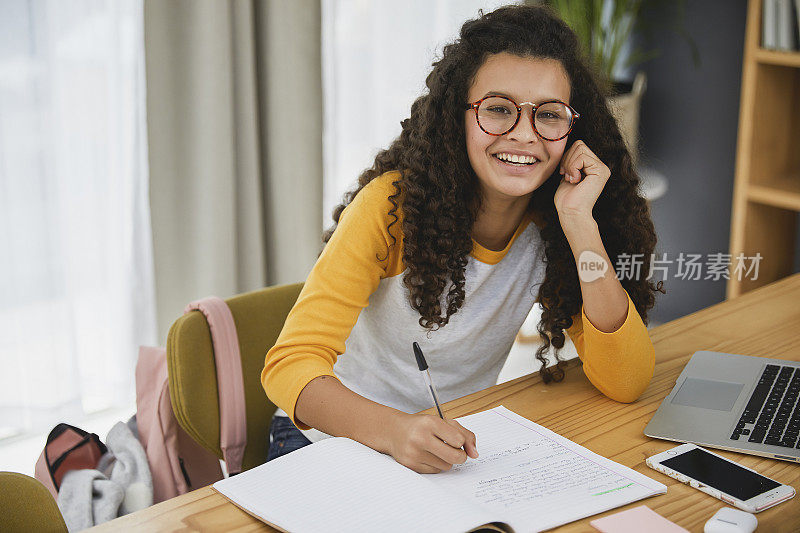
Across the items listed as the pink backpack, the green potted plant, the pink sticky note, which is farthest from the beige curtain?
the pink sticky note

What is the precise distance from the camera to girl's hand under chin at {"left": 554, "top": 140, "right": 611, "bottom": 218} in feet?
4.40

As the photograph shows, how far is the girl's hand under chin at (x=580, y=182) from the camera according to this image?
52.8 inches

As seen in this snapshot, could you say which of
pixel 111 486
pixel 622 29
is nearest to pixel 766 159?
pixel 622 29

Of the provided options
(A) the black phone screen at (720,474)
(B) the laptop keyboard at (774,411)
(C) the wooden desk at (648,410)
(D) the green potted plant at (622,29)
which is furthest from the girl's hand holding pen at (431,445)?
(D) the green potted plant at (622,29)

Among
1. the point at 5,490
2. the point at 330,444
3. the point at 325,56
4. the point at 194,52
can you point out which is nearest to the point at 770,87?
the point at 325,56

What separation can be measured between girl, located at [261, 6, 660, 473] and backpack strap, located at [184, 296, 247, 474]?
0.07 m

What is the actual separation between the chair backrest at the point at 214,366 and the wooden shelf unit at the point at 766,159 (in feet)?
5.62

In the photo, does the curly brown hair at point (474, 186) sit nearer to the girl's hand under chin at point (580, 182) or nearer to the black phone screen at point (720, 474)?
the girl's hand under chin at point (580, 182)

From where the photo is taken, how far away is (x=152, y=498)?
4.24 ft

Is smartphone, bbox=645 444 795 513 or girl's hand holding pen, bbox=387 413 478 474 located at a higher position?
girl's hand holding pen, bbox=387 413 478 474

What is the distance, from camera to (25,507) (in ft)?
3.04

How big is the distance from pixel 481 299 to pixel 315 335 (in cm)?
34

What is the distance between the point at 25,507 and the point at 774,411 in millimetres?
1003

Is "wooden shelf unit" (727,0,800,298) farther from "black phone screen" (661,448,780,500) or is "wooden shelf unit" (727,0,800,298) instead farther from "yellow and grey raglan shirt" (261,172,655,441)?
"black phone screen" (661,448,780,500)
